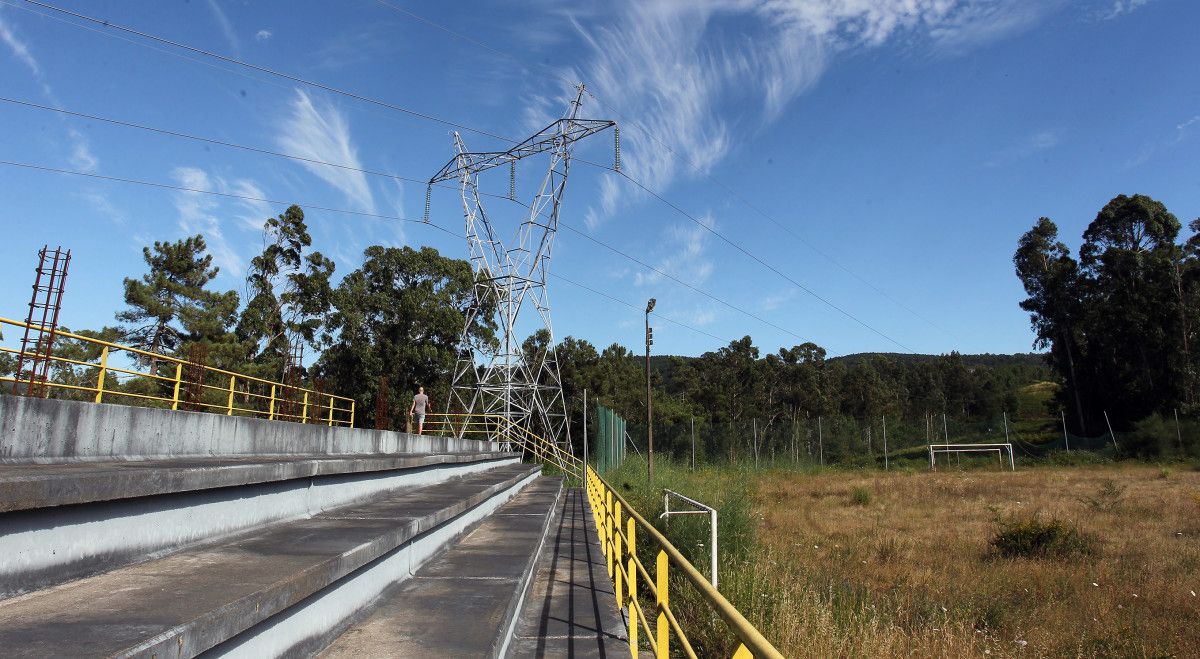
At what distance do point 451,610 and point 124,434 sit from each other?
97.1 inches

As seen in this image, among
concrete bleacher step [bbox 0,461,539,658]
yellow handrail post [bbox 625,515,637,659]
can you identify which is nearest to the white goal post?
yellow handrail post [bbox 625,515,637,659]

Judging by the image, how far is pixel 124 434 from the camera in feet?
14.1

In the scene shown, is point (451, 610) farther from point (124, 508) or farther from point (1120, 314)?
point (1120, 314)

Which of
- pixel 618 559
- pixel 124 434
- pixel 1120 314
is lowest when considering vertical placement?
pixel 618 559

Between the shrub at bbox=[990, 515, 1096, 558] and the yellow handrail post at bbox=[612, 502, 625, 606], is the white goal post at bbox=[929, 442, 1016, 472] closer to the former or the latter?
the shrub at bbox=[990, 515, 1096, 558]

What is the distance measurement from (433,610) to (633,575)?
4.65ft

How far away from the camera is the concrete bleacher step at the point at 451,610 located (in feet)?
9.98

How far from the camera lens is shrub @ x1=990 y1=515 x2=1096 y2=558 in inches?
440

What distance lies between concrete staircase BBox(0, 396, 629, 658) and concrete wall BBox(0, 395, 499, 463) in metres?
0.01

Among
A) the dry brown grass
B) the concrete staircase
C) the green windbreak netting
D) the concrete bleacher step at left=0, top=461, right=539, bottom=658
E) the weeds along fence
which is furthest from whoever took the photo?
the weeds along fence

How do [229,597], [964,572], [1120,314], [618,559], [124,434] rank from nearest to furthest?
1. [229,597]
2. [124,434]
3. [618,559]
4. [964,572]
5. [1120,314]

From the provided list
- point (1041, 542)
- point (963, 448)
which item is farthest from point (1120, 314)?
point (1041, 542)

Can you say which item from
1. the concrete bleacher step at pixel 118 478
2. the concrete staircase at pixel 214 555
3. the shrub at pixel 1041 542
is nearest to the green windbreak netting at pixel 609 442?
the shrub at pixel 1041 542

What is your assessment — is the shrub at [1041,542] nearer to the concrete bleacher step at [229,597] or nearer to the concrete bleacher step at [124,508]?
the concrete bleacher step at [229,597]
